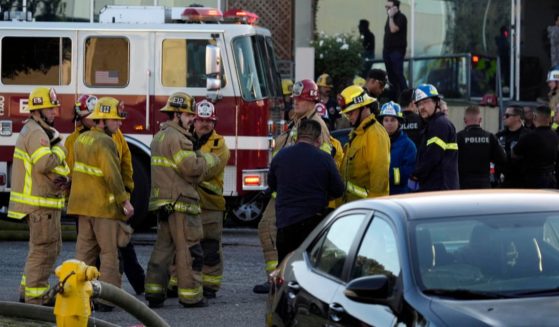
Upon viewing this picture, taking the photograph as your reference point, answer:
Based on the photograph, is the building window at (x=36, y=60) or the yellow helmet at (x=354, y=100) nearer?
the yellow helmet at (x=354, y=100)

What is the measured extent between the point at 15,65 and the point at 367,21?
10.1 metres

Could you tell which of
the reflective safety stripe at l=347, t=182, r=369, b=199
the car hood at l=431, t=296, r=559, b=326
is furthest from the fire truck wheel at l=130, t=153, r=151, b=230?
the car hood at l=431, t=296, r=559, b=326

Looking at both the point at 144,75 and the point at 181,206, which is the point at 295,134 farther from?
the point at 144,75

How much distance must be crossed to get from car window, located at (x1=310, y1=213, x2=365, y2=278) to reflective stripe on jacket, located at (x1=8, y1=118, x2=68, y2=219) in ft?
13.6

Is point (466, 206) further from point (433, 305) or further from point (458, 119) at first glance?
point (458, 119)

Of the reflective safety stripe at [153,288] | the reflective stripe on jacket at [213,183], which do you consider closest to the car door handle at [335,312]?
the reflective safety stripe at [153,288]

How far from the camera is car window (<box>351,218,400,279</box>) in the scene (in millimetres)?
6160

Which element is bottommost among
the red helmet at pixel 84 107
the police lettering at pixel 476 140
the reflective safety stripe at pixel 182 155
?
the reflective safety stripe at pixel 182 155

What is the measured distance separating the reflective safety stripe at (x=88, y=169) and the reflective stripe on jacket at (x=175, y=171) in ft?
1.83

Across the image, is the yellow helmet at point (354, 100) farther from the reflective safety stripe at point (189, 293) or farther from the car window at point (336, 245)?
the car window at point (336, 245)

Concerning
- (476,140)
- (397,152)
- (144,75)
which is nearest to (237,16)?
(144,75)

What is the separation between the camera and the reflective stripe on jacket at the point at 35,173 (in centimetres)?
1062

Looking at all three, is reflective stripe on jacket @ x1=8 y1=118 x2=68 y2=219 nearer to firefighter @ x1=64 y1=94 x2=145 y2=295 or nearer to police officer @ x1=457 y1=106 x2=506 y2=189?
firefighter @ x1=64 y1=94 x2=145 y2=295

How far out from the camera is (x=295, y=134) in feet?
36.8
